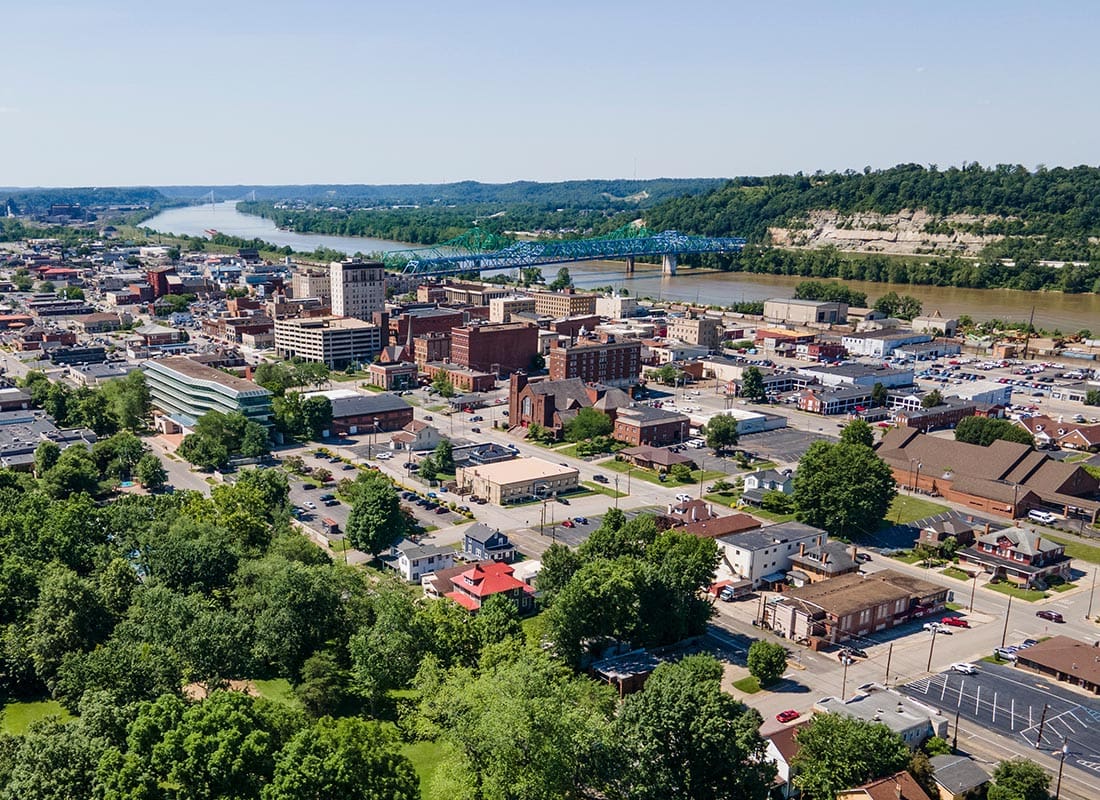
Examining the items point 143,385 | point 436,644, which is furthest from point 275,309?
point 436,644

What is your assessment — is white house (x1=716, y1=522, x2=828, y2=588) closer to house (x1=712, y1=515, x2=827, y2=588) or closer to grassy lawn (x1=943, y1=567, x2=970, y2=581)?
house (x1=712, y1=515, x2=827, y2=588)

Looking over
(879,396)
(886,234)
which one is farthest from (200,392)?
(886,234)

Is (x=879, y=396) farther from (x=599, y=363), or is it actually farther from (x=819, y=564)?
(x=819, y=564)

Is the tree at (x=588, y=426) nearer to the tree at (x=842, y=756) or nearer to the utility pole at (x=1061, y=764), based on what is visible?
the utility pole at (x=1061, y=764)

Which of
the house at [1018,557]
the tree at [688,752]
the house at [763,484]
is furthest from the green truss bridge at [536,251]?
the tree at [688,752]

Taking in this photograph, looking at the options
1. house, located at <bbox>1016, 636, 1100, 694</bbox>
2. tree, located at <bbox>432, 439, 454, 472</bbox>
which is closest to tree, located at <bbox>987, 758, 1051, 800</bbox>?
house, located at <bbox>1016, 636, 1100, 694</bbox>

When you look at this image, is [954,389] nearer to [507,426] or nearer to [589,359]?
[589,359]
